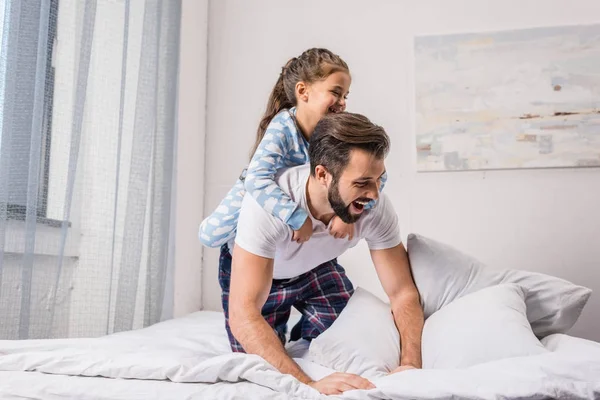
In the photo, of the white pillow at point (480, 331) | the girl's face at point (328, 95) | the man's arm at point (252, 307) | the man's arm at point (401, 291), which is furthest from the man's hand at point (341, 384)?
the girl's face at point (328, 95)

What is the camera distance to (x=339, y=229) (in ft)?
5.11

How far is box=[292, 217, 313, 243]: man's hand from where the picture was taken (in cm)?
156

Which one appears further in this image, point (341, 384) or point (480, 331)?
point (480, 331)

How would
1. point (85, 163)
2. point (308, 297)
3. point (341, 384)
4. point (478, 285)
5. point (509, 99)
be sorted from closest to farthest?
point (341, 384) < point (478, 285) < point (308, 297) < point (85, 163) < point (509, 99)

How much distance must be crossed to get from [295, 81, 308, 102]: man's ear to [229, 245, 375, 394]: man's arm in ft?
1.76

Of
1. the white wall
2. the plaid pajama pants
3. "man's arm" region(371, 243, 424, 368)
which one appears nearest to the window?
the plaid pajama pants

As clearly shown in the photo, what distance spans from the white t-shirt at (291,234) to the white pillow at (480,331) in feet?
0.91

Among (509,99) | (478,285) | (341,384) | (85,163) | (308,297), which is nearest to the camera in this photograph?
(341,384)

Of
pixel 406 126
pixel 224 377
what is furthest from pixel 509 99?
pixel 224 377

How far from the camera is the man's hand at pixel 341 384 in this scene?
1219 millimetres

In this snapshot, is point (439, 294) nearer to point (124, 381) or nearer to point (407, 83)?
point (124, 381)

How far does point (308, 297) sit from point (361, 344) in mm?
379

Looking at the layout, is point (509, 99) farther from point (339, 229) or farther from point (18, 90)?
point (18, 90)

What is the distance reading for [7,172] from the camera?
167cm
